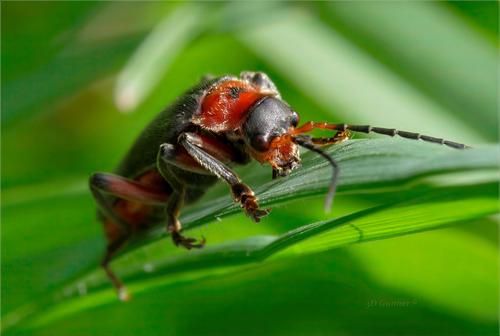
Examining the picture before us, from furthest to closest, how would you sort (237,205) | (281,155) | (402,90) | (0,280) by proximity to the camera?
(402,90) < (0,280) < (281,155) < (237,205)

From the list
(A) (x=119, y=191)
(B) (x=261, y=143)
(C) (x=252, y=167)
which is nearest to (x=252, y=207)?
A: (B) (x=261, y=143)

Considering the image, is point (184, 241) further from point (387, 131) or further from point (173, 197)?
point (387, 131)

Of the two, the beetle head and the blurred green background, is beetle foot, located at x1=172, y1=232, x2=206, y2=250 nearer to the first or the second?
the blurred green background

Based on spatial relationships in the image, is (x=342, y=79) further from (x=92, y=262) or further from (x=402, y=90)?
(x=92, y=262)

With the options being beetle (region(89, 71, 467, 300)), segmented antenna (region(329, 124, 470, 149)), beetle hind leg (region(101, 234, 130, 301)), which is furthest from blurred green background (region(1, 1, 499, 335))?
segmented antenna (region(329, 124, 470, 149))

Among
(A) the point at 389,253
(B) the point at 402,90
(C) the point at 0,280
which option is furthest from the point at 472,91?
(C) the point at 0,280

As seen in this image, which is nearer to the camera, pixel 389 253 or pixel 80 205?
pixel 389 253

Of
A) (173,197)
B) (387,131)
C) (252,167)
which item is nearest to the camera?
(387,131)

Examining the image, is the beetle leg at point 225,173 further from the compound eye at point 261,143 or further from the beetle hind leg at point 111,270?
the beetle hind leg at point 111,270
